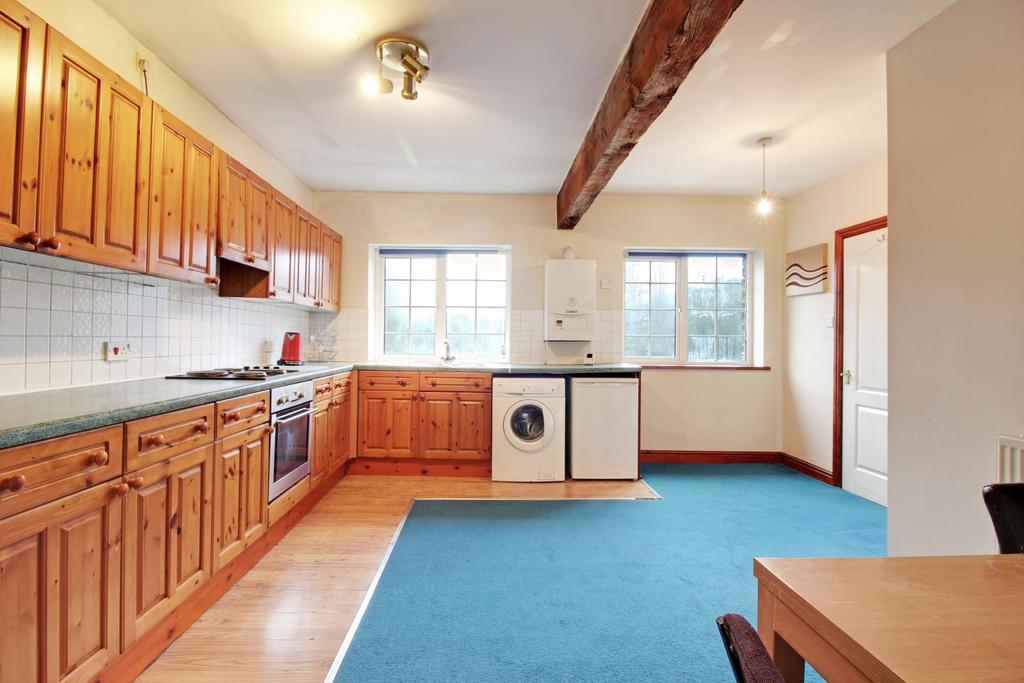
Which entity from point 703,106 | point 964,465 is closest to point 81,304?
point 703,106

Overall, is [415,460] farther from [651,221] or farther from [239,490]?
[651,221]

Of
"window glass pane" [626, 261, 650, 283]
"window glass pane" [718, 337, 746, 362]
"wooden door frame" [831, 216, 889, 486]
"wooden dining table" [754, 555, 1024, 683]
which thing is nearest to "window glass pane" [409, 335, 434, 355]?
"window glass pane" [626, 261, 650, 283]

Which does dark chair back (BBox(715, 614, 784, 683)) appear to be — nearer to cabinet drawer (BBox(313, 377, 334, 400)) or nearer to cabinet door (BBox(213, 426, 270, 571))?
cabinet door (BBox(213, 426, 270, 571))

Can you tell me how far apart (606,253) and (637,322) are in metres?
0.75

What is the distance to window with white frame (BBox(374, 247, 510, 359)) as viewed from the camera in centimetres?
434

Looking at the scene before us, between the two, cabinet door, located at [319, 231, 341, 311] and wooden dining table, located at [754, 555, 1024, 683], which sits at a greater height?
cabinet door, located at [319, 231, 341, 311]

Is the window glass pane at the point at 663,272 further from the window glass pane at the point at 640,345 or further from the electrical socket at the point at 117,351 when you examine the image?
the electrical socket at the point at 117,351

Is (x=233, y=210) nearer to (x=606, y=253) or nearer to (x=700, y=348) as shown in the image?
(x=606, y=253)

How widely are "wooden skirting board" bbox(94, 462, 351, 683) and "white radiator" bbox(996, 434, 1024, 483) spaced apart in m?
3.01

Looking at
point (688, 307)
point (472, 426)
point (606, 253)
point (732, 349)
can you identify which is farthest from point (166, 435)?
point (732, 349)

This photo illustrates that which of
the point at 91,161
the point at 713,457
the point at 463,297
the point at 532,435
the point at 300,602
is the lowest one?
the point at 300,602

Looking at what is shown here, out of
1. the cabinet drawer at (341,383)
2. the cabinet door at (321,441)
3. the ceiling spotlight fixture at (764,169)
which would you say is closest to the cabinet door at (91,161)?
the cabinet door at (321,441)

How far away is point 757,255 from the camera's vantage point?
14.2 feet

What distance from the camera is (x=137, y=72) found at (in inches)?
83.5
